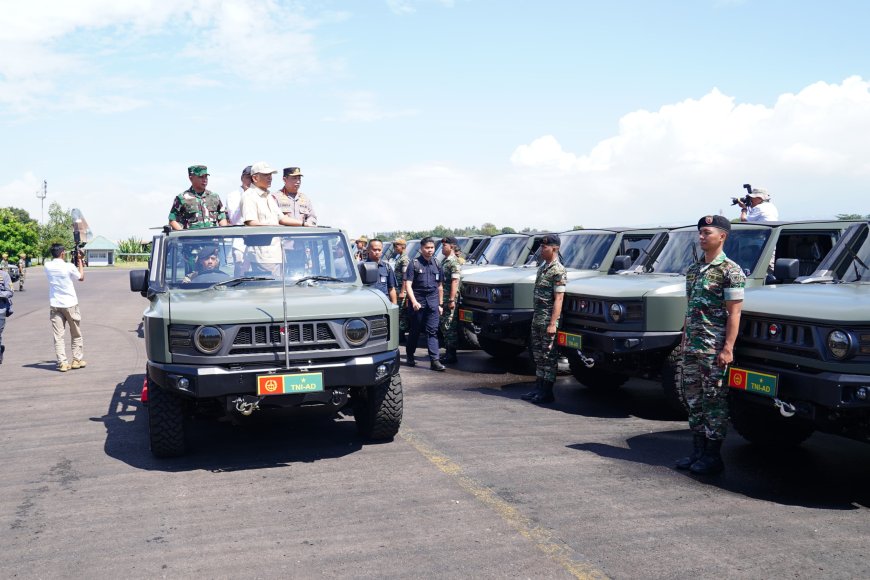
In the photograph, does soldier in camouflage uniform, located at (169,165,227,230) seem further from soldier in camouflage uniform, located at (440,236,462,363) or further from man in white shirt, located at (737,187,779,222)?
man in white shirt, located at (737,187,779,222)

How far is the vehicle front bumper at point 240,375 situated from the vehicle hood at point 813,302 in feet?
9.89

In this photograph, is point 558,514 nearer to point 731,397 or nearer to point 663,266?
point 731,397

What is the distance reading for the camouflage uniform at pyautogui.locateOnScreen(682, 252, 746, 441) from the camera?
608cm

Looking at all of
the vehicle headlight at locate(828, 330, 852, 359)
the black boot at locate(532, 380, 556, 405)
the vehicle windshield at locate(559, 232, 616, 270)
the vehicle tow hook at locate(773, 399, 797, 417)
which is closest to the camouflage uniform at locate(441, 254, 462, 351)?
the vehicle windshield at locate(559, 232, 616, 270)

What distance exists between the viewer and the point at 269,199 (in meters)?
8.70

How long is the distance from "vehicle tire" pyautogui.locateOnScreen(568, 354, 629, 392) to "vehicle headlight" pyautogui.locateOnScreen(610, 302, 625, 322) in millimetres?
1500

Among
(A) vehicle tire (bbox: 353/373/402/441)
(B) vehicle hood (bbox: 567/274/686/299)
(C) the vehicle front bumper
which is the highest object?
(B) vehicle hood (bbox: 567/274/686/299)

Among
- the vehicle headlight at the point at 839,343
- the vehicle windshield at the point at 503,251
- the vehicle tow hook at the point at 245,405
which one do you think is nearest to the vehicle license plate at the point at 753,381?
the vehicle headlight at the point at 839,343

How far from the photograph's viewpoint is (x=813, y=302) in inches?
228

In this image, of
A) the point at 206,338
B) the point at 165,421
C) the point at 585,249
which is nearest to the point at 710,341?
the point at 206,338

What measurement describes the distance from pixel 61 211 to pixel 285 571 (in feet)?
419

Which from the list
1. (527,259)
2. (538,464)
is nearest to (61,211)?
(527,259)

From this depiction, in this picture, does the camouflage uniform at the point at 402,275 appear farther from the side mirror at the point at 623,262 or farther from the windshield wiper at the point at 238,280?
the windshield wiper at the point at 238,280

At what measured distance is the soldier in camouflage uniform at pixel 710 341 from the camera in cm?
602
